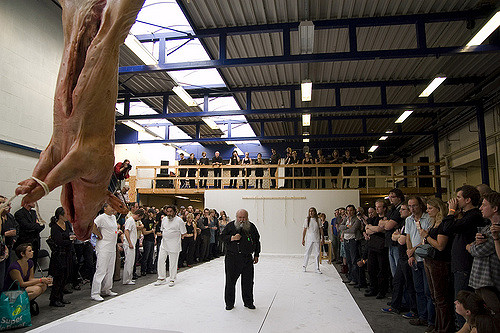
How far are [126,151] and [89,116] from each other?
56.9ft

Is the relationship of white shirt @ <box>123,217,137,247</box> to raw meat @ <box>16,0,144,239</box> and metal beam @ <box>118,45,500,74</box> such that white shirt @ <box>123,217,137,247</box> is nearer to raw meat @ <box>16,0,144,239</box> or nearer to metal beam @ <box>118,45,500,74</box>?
metal beam @ <box>118,45,500,74</box>

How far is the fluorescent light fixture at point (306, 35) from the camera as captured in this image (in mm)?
7289

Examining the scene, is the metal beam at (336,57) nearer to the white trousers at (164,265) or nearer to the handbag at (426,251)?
the white trousers at (164,265)

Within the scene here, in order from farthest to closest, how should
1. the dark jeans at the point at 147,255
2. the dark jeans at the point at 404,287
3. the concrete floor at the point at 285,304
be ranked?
1. the dark jeans at the point at 147,255
2. the dark jeans at the point at 404,287
3. the concrete floor at the point at 285,304

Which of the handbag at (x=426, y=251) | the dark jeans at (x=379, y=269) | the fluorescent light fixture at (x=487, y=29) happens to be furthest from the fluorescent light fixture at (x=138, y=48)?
the fluorescent light fixture at (x=487, y=29)

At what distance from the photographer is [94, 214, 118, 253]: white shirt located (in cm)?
712

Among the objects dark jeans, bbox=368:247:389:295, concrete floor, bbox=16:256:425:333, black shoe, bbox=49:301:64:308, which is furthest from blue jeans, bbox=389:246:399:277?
black shoe, bbox=49:301:64:308

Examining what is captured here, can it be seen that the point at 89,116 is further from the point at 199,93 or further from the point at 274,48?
the point at 199,93

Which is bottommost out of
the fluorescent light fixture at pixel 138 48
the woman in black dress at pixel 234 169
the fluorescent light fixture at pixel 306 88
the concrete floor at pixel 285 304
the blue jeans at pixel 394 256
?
the concrete floor at pixel 285 304

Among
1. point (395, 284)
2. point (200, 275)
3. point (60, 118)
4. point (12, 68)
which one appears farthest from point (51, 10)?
point (395, 284)

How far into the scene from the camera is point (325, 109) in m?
12.8

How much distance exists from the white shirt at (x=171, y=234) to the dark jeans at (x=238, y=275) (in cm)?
251

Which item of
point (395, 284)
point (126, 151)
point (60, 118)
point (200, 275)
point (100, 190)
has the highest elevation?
point (126, 151)

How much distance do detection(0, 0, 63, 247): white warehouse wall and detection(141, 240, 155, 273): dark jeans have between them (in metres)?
2.56
